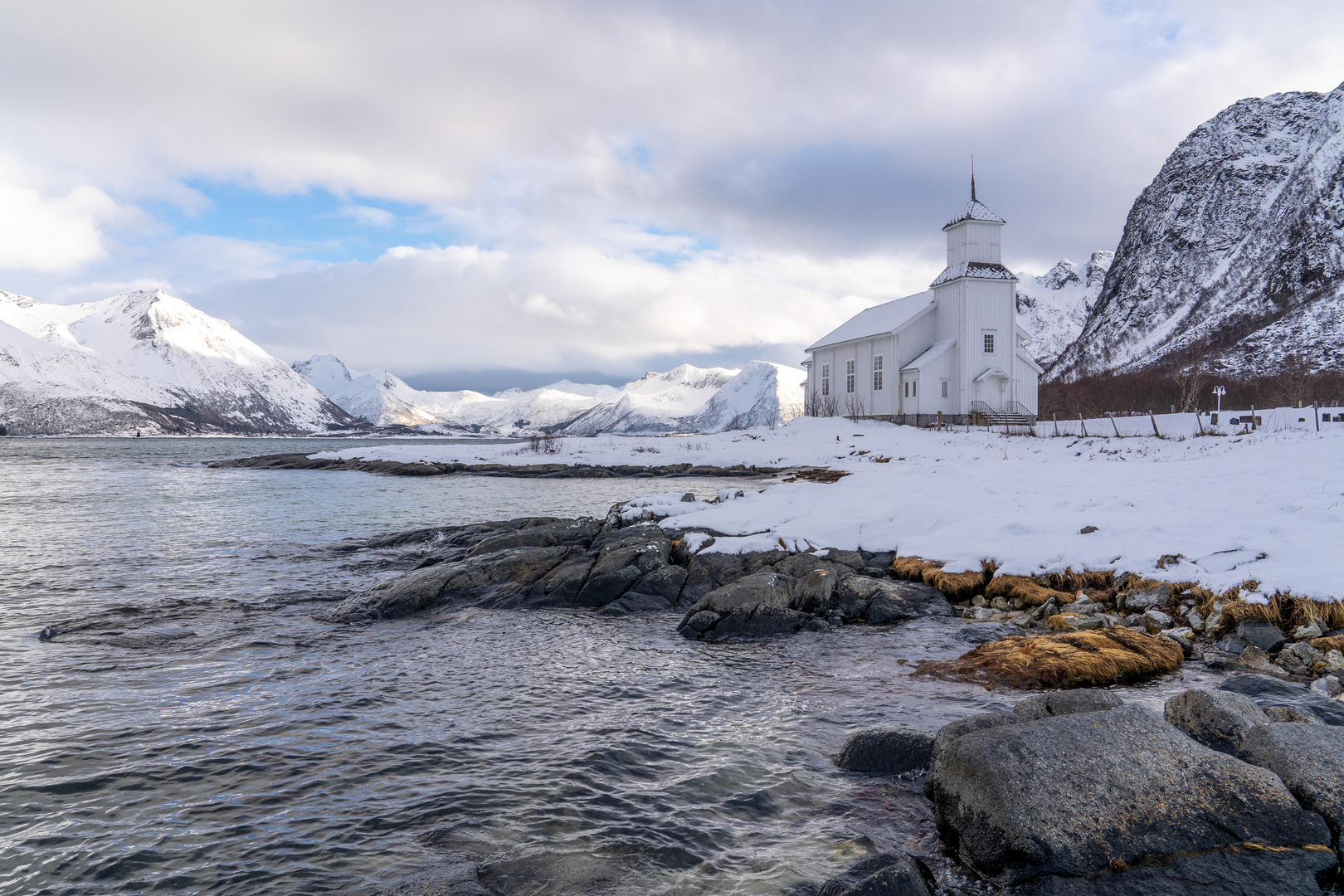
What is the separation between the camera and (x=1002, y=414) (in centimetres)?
4594

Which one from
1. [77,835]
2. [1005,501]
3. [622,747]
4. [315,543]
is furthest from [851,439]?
[77,835]

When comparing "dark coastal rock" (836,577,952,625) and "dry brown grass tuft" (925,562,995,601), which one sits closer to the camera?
"dark coastal rock" (836,577,952,625)

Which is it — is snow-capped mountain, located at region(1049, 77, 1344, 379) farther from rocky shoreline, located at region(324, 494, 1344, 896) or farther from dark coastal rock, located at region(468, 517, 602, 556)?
dark coastal rock, located at region(468, 517, 602, 556)

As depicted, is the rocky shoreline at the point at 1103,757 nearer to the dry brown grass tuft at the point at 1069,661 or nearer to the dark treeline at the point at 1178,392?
the dry brown grass tuft at the point at 1069,661

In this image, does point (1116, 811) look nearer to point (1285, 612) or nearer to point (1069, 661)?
point (1069, 661)

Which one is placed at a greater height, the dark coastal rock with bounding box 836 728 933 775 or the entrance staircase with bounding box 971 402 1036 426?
the entrance staircase with bounding box 971 402 1036 426

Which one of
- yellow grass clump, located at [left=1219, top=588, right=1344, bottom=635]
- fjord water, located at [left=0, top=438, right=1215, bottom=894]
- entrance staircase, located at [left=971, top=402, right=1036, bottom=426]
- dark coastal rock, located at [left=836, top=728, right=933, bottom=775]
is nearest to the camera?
fjord water, located at [left=0, top=438, right=1215, bottom=894]

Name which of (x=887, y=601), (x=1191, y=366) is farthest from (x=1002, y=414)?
(x=1191, y=366)

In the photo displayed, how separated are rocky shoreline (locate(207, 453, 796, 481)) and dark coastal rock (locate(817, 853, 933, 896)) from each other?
108 feet

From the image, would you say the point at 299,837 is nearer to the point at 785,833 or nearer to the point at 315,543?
the point at 785,833

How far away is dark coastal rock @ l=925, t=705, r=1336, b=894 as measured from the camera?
448cm

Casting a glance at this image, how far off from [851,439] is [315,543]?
31.7m

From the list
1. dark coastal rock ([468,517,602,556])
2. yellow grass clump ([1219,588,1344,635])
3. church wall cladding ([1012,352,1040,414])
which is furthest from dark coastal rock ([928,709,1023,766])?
church wall cladding ([1012,352,1040,414])

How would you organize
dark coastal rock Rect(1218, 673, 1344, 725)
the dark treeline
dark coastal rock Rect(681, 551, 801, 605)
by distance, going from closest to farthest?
dark coastal rock Rect(1218, 673, 1344, 725) → dark coastal rock Rect(681, 551, 801, 605) → the dark treeline
